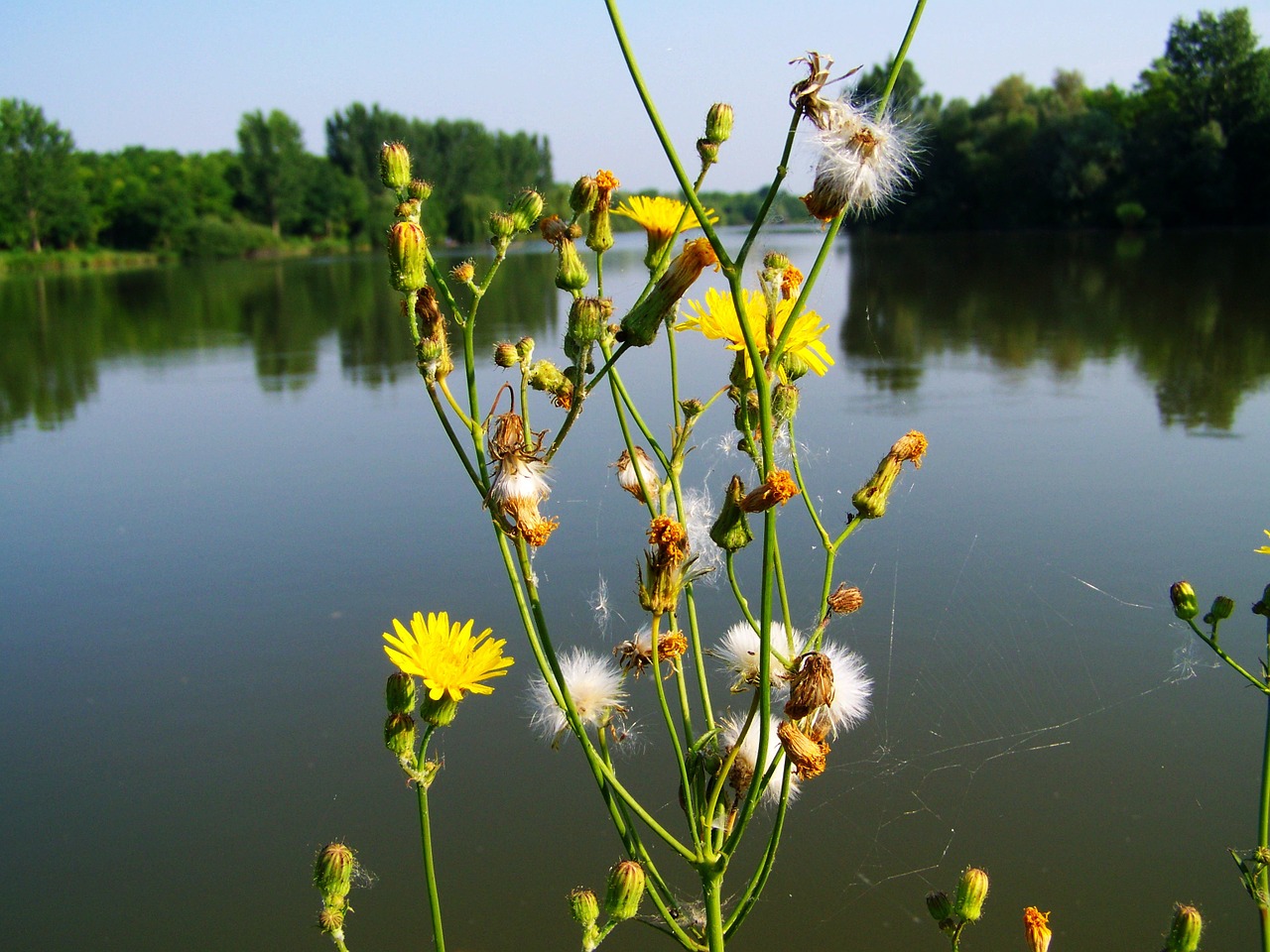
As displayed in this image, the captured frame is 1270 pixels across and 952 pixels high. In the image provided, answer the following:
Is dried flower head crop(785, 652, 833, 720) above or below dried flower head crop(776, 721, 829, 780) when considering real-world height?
above

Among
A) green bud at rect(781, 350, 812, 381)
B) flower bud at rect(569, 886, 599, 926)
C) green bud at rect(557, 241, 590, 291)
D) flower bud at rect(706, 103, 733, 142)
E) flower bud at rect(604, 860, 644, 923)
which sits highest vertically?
flower bud at rect(706, 103, 733, 142)

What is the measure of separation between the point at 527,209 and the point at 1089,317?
8.97 meters

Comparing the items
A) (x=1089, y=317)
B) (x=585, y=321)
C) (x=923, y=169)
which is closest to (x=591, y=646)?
(x=585, y=321)

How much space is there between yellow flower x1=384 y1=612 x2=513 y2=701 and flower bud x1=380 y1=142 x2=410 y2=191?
40 cm

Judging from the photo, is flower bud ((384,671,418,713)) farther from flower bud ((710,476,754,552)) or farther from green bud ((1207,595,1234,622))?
green bud ((1207,595,1234,622))

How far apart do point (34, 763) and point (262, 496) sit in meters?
2.10

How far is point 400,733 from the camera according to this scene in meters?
0.92

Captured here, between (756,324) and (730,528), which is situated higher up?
(756,324)

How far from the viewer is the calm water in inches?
78.1

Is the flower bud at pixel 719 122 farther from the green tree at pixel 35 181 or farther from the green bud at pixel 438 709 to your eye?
the green tree at pixel 35 181

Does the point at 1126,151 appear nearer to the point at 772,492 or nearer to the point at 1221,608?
the point at 1221,608

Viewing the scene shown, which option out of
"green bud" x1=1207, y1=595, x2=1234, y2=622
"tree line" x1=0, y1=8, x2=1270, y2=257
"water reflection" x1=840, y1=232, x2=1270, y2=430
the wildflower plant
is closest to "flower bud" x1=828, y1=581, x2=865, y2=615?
the wildflower plant

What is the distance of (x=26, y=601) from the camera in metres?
3.41

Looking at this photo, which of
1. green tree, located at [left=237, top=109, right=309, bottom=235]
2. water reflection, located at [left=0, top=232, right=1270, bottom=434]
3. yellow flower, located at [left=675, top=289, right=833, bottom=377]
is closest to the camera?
yellow flower, located at [left=675, top=289, right=833, bottom=377]
